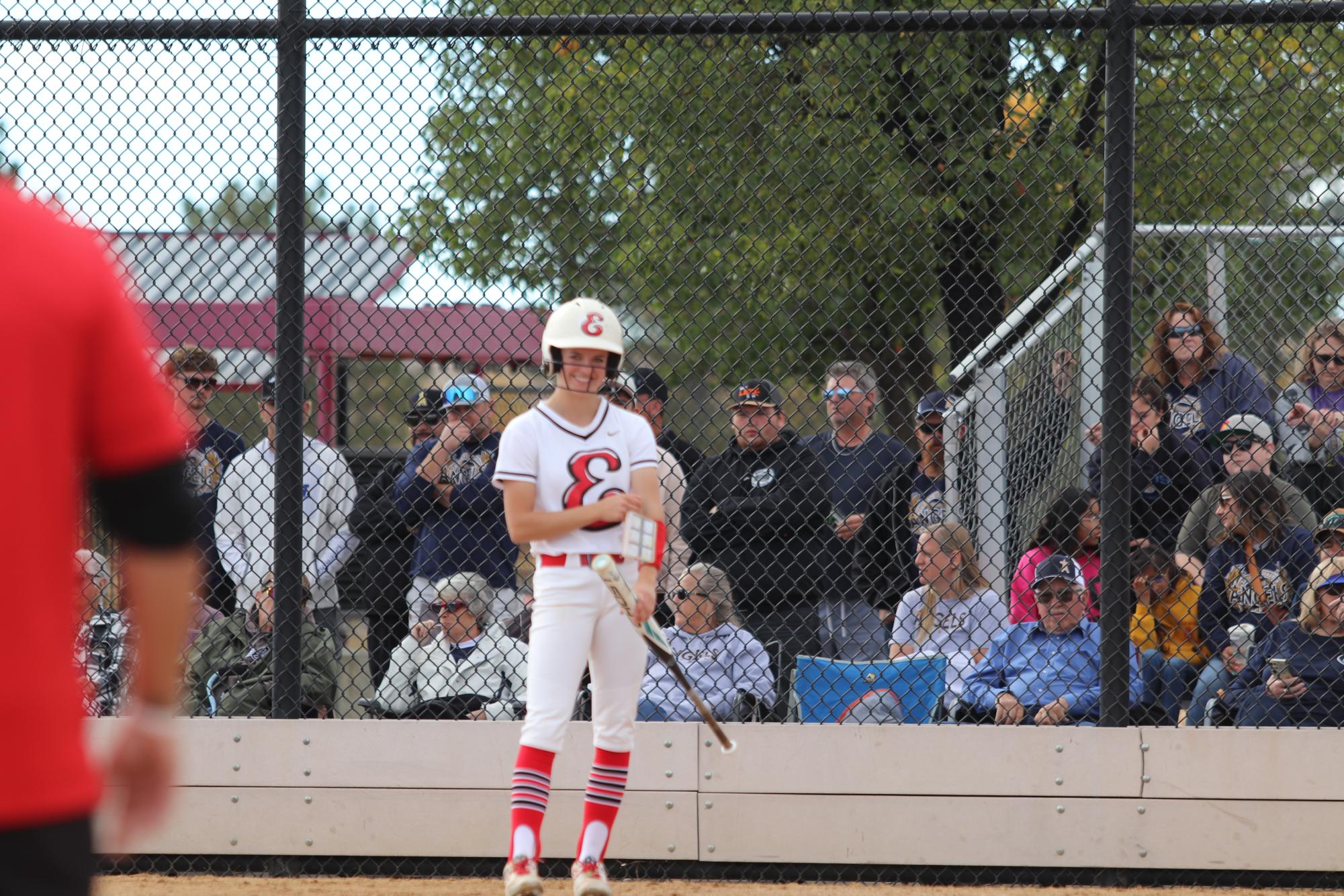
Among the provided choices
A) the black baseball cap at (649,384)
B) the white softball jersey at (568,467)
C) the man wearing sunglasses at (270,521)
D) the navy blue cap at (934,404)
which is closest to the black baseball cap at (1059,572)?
the navy blue cap at (934,404)

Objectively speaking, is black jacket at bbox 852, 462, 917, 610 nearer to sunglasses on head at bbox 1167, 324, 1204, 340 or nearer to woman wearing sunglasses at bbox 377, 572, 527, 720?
sunglasses on head at bbox 1167, 324, 1204, 340

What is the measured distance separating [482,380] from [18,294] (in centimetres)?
445

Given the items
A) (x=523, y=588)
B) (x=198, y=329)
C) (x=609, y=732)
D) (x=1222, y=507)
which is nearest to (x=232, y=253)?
(x=198, y=329)

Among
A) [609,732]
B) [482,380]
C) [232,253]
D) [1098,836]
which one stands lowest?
[1098,836]

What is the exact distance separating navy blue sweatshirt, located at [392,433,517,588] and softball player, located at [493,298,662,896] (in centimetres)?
117

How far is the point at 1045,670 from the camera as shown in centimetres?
507

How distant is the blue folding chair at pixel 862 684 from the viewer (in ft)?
16.8

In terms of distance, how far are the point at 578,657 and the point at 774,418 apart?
1841 millimetres

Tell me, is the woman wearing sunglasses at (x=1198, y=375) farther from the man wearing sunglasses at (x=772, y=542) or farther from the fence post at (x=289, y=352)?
the fence post at (x=289, y=352)

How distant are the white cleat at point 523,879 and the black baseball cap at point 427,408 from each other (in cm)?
235

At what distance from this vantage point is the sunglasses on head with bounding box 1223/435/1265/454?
17.9ft

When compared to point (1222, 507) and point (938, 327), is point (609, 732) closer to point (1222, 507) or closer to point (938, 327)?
point (1222, 507)

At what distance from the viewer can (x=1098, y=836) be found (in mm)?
4895

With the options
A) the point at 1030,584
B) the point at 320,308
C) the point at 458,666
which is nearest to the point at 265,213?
the point at 320,308
